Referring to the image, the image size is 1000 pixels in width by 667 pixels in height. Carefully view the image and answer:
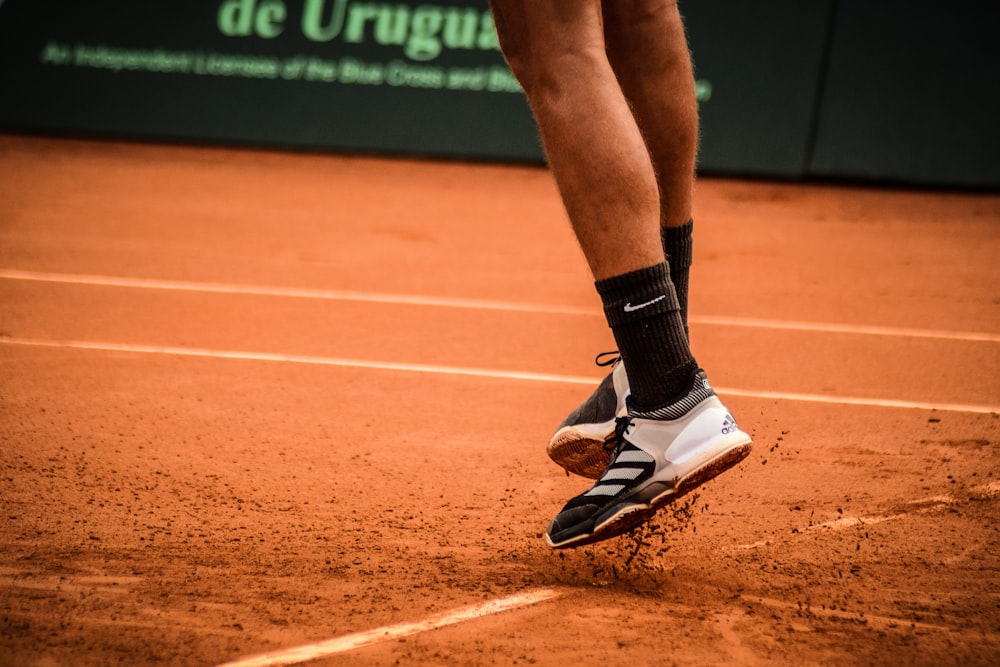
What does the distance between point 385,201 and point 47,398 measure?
127 inches

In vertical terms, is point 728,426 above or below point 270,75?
above

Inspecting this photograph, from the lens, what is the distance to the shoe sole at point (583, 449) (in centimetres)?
153

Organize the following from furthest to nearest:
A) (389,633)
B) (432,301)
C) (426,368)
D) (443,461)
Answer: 1. (432,301)
2. (426,368)
3. (443,461)
4. (389,633)

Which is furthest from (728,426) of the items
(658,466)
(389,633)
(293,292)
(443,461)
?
(293,292)

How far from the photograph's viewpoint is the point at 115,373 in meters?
2.38

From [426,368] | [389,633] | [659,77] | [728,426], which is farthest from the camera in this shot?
[426,368]

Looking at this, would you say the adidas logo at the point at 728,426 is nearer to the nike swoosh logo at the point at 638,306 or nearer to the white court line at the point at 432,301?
the nike swoosh logo at the point at 638,306

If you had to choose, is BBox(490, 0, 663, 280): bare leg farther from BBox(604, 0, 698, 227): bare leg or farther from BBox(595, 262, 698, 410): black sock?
BBox(604, 0, 698, 227): bare leg

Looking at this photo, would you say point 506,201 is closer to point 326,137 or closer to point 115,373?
point 326,137

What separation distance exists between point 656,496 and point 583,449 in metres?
0.24

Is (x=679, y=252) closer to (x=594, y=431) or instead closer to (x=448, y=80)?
(x=594, y=431)

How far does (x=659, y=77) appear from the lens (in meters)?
1.57

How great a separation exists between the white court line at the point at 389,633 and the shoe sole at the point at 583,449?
24 cm

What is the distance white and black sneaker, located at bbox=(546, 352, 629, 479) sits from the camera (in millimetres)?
1530
